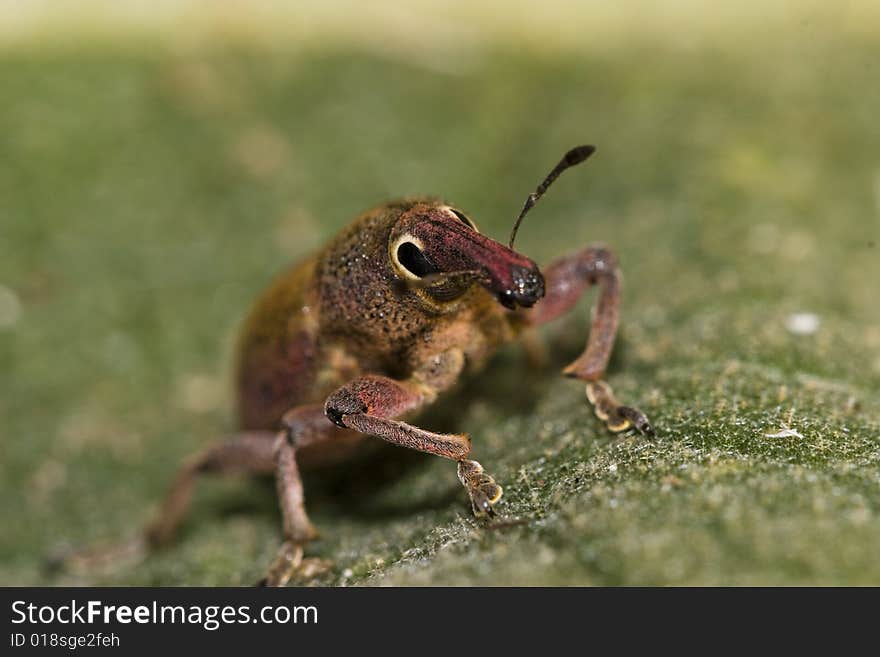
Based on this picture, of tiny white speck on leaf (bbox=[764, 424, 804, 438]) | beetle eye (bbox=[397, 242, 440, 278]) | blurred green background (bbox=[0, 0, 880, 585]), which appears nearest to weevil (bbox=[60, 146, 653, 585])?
beetle eye (bbox=[397, 242, 440, 278])

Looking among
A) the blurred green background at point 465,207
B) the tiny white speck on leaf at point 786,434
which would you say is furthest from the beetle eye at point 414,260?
A: the tiny white speck on leaf at point 786,434

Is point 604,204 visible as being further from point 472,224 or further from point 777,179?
point 472,224

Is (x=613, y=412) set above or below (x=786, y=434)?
above

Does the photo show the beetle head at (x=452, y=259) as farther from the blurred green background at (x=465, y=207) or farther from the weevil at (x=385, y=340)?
the blurred green background at (x=465, y=207)

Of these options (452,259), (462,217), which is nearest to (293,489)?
(452,259)

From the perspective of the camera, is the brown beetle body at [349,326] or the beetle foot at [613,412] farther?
the brown beetle body at [349,326]

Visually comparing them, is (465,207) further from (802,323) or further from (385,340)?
(802,323)
